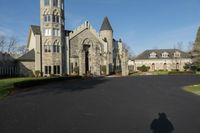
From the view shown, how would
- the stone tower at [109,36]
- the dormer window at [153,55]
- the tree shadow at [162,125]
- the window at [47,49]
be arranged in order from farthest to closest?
the dormer window at [153,55], the stone tower at [109,36], the window at [47,49], the tree shadow at [162,125]

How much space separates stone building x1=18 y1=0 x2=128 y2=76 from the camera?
52.7 metres

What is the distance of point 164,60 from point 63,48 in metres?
46.8

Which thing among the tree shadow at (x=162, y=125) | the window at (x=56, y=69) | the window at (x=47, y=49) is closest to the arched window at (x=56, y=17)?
the window at (x=47, y=49)

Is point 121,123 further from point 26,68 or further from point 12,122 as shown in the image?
point 26,68

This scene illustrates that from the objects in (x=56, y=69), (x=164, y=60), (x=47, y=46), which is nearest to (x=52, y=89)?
(x=56, y=69)

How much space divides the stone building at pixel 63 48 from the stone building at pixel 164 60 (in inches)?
1036

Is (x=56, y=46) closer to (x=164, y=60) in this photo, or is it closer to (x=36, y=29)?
(x=36, y=29)

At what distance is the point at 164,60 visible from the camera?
91125mm

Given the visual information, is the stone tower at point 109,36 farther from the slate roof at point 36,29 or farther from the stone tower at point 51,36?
the slate roof at point 36,29

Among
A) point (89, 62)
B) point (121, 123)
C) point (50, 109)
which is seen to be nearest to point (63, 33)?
point (89, 62)

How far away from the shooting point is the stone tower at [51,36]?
173 feet

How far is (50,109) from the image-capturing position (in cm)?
1328

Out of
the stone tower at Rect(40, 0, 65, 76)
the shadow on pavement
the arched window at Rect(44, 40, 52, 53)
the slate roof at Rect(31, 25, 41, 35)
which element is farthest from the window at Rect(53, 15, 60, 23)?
the shadow on pavement

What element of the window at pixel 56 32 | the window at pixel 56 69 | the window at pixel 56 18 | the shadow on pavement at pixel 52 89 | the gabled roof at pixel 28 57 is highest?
the window at pixel 56 18
